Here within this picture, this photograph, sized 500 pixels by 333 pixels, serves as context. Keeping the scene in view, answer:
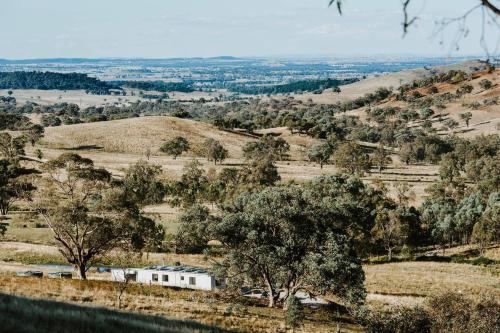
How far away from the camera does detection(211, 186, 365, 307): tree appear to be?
40.0 m

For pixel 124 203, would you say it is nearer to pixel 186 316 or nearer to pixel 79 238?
pixel 79 238

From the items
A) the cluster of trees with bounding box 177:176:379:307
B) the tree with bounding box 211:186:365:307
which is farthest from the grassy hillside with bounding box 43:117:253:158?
the tree with bounding box 211:186:365:307

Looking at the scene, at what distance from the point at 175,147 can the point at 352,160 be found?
4705 centimetres

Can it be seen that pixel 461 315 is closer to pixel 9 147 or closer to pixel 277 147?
pixel 9 147

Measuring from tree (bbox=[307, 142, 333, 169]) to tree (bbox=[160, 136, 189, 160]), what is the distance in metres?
32.4

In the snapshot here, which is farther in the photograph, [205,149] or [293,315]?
[205,149]

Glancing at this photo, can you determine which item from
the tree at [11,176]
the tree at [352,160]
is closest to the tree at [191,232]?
the tree at [11,176]

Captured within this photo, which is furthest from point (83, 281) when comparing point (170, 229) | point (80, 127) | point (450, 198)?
point (80, 127)

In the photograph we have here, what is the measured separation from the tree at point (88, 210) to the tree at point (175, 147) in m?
94.4

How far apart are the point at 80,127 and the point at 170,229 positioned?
101 m

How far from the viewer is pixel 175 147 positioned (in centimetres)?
14550

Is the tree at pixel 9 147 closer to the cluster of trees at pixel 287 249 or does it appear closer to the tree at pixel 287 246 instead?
the cluster of trees at pixel 287 249

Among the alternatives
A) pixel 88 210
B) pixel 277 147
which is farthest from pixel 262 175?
pixel 88 210

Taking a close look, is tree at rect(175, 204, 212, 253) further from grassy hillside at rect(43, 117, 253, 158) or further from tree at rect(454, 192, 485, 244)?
grassy hillside at rect(43, 117, 253, 158)
